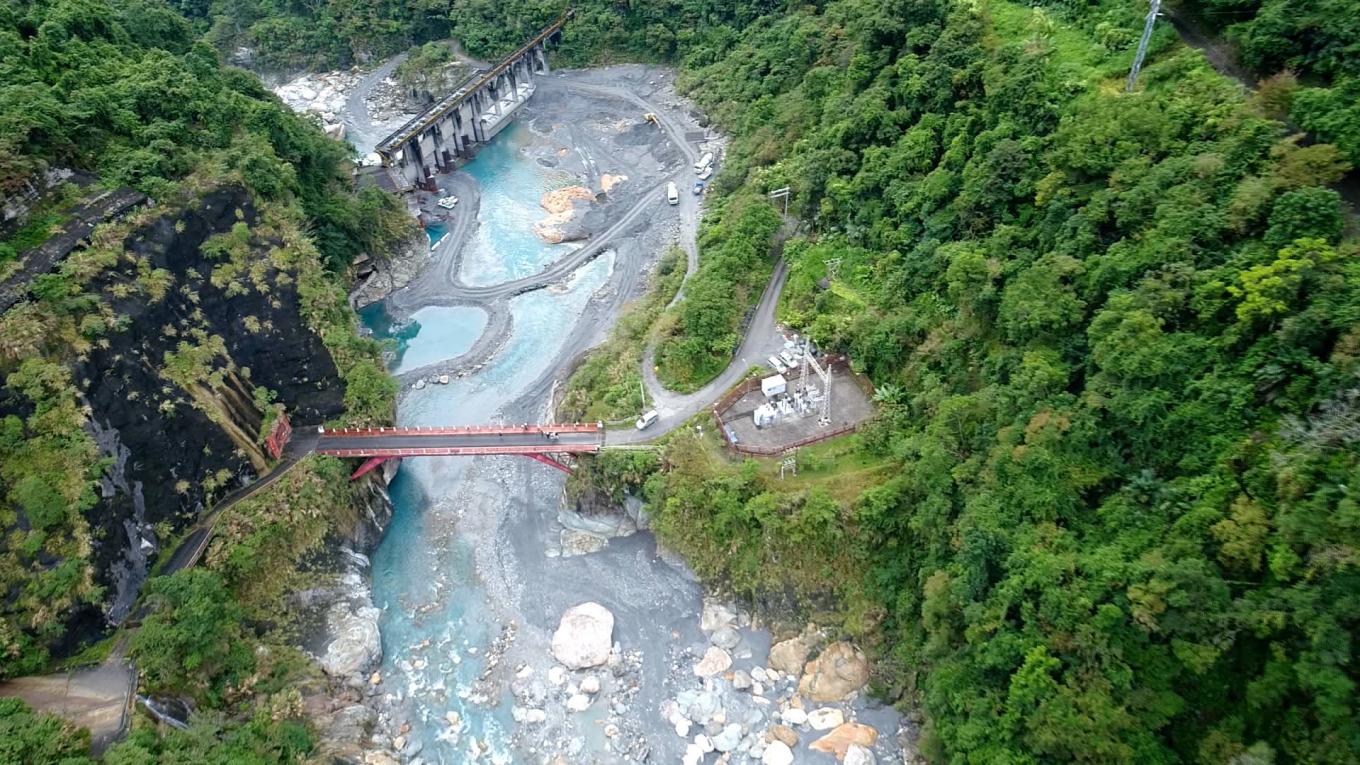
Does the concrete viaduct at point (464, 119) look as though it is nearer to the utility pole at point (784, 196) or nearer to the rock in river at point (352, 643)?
the utility pole at point (784, 196)

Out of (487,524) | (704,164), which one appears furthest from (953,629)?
(704,164)

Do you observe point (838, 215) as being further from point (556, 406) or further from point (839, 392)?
point (556, 406)

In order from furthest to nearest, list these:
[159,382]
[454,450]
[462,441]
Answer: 1. [462,441]
2. [454,450]
3. [159,382]

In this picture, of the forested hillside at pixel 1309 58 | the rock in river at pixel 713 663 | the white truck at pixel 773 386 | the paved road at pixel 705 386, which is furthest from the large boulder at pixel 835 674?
the forested hillside at pixel 1309 58

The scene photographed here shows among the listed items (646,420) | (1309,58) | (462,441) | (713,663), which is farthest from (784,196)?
(713,663)

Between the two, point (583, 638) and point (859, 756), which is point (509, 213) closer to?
point (583, 638)

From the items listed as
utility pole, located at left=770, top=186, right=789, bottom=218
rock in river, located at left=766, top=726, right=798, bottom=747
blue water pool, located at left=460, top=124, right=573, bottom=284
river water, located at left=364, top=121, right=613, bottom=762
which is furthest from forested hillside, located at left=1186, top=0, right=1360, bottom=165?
blue water pool, located at left=460, top=124, right=573, bottom=284
